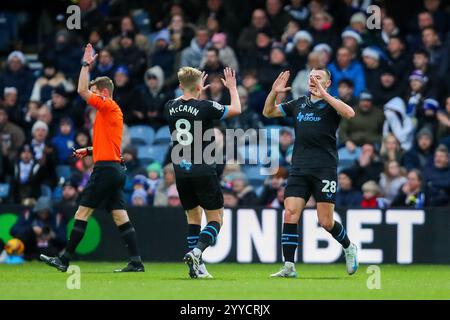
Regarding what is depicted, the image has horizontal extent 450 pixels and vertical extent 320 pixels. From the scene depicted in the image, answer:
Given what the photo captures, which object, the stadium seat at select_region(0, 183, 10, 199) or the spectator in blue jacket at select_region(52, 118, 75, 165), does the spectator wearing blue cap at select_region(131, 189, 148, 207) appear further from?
the stadium seat at select_region(0, 183, 10, 199)

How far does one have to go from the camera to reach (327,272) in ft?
49.0

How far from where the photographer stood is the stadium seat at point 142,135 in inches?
795

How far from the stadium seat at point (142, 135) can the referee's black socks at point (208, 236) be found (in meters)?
7.31

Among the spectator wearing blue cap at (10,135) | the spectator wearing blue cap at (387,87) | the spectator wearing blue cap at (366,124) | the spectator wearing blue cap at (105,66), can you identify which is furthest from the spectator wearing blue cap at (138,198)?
the spectator wearing blue cap at (387,87)

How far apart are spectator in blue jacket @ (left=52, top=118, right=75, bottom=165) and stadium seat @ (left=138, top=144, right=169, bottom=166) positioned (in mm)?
1155

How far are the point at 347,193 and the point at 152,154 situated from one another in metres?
3.79

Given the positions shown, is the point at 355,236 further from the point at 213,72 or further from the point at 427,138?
the point at 213,72

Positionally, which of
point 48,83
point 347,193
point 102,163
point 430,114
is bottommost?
point 347,193

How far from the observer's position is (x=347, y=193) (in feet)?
57.9

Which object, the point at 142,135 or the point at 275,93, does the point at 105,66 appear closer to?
the point at 142,135

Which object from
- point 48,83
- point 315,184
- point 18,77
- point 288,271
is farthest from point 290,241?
point 18,77

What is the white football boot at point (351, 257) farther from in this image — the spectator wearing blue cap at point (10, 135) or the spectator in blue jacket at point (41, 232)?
the spectator wearing blue cap at point (10, 135)

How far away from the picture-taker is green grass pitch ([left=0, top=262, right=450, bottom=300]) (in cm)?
1102

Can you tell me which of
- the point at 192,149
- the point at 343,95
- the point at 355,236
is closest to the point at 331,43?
the point at 343,95
